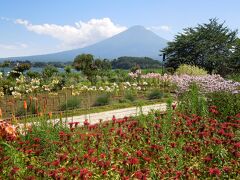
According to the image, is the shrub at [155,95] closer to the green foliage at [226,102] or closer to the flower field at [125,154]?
the green foliage at [226,102]

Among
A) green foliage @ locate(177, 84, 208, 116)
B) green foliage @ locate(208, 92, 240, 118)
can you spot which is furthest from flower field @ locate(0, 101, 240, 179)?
green foliage @ locate(208, 92, 240, 118)

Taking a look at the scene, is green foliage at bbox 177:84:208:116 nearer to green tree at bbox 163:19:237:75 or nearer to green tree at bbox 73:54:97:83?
green tree at bbox 73:54:97:83

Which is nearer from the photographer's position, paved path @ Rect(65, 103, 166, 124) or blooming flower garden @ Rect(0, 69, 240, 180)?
blooming flower garden @ Rect(0, 69, 240, 180)

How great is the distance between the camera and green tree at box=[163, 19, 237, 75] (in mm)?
28214

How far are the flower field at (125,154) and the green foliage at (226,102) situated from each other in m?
2.00

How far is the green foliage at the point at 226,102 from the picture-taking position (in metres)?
8.73

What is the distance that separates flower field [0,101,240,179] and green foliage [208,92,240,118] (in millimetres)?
2003

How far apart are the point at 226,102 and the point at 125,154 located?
15.9 feet

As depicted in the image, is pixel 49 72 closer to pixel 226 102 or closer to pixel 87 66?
pixel 87 66

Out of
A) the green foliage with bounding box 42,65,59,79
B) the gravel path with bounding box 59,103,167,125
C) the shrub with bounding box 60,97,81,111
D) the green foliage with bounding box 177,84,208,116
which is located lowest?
the gravel path with bounding box 59,103,167,125

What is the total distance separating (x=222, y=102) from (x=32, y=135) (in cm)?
476

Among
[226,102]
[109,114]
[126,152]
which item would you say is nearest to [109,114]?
[109,114]

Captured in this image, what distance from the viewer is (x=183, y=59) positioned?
29.4 m

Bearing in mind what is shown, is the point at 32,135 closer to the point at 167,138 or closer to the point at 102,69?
the point at 167,138
